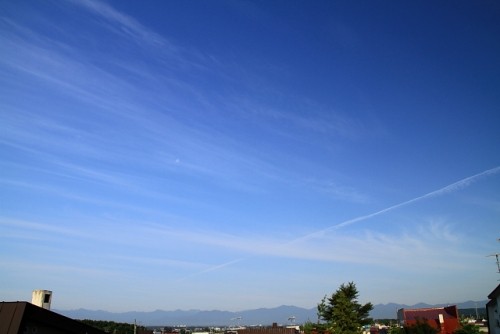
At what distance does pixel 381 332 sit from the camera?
101m

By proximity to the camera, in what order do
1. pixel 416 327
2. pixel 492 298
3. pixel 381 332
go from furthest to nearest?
pixel 381 332 → pixel 492 298 → pixel 416 327

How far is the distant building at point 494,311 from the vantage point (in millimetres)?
53500

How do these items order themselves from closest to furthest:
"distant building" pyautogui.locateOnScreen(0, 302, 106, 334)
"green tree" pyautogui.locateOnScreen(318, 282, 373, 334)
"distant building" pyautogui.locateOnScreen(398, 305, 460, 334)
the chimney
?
"distant building" pyautogui.locateOnScreen(0, 302, 106, 334) → the chimney → "green tree" pyautogui.locateOnScreen(318, 282, 373, 334) → "distant building" pyautogui.locateOnScreen(398, 305, 460, 334)

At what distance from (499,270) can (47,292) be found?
55924 mm

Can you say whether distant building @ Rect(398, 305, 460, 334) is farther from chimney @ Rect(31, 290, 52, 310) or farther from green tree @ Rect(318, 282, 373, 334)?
chimney @ Rect(31, 290, 52, 310)

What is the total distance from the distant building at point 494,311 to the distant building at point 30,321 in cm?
5164

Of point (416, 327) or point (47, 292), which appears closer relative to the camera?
point (47, 292)

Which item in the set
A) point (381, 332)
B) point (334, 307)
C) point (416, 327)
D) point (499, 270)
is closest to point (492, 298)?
point (499, 270)

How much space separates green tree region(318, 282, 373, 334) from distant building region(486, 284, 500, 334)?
16537 mm

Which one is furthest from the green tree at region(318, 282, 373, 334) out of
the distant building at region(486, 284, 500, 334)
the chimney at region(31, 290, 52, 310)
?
the chimney at region(31, 290, 52, 310)

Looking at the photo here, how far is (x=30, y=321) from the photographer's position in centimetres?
1777

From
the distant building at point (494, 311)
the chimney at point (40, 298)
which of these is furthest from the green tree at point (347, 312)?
the chimney at point (40, 298)

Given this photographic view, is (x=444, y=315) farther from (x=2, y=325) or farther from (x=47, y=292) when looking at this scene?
(x=2, y=325)

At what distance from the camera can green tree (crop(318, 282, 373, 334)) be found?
49.2 meters
